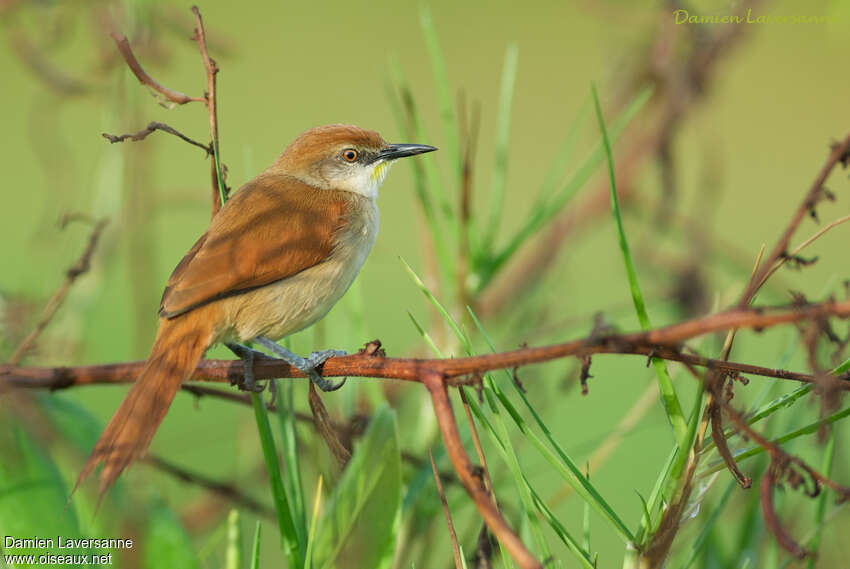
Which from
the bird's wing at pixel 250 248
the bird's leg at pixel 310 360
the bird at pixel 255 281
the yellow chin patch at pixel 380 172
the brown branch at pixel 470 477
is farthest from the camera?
the yellow chin patch at pixel 380 172

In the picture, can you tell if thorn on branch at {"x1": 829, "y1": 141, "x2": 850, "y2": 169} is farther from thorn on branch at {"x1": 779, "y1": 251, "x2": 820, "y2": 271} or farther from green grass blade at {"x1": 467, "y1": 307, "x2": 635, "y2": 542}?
green grass blade at {"x1": 467, "y1": 307, "x2": 635, "y2": 542}

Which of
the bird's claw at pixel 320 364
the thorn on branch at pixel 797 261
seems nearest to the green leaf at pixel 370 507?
the bird's claw at pixel 320 364

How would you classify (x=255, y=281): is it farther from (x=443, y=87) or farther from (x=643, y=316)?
(x=643, y=316)

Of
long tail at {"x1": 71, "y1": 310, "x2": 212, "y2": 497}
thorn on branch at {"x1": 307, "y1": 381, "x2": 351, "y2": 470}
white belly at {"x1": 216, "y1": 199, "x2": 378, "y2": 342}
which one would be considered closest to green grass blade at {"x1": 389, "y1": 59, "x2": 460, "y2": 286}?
white belly at {"x1": 216, "y1": 199, "x2": 378, "y2": 342}

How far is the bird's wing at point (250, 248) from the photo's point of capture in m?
1.80

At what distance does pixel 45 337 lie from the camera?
2.29 m

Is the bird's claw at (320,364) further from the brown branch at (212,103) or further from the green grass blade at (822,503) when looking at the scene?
the green grass blade at (822,503)

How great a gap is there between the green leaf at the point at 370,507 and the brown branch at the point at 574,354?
0.09 meters

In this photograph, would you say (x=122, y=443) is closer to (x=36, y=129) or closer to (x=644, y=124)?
(x=36, y=129)

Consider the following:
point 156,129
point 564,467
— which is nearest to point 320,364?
point 156,129

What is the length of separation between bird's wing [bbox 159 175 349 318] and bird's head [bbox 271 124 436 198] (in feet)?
1.38

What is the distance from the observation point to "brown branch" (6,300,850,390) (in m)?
0.78

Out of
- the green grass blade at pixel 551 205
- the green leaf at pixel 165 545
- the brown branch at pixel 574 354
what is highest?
the green grass blade at pixel 551 205

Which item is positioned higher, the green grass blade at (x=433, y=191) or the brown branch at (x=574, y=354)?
the green grass blade at (x=433, y=191)
